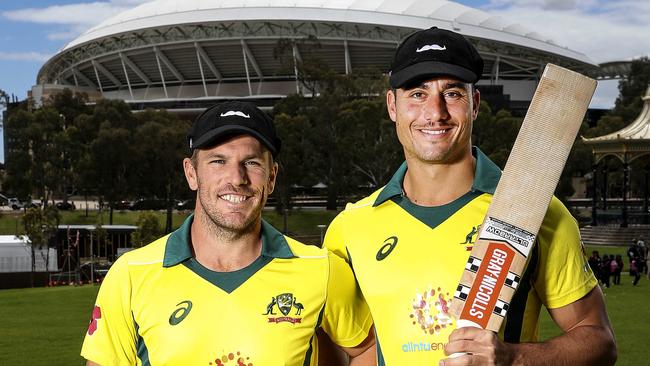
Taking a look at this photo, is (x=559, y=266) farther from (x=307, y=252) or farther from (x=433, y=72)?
(x=307, y=252)

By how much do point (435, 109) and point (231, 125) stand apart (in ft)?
2.72

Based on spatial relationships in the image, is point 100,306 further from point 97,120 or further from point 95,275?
point 97,120

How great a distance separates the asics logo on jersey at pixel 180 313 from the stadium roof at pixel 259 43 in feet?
211

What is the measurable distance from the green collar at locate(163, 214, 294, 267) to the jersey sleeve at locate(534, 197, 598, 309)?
1083mm

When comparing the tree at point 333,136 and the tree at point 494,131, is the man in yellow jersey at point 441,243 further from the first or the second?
the tree at point 494,131

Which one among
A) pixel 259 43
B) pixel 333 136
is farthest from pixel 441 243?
pixel 259 43

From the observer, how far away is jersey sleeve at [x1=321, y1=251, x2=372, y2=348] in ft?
12.9

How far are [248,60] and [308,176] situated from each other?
103 ft

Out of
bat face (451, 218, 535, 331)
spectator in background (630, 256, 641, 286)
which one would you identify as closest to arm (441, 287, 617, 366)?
bat face (451, 218, 535, 331)

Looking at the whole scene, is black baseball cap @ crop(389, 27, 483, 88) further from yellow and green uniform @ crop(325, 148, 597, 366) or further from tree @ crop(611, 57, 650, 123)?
tree @ crop(611, 57, 650, 123)

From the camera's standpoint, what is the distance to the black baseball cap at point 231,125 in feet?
12.2

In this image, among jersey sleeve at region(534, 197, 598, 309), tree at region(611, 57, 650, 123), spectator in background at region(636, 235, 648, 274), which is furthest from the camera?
tree at region(611, 57, 650, 123)

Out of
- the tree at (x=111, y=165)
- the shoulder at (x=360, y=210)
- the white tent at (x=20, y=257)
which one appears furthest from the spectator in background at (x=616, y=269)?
the tree at (x=111, y=165)

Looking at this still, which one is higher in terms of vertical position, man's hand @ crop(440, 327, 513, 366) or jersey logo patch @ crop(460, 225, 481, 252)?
jersey logo patch @ crop(460, 225, 481, 252)
